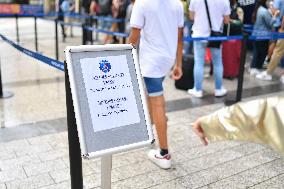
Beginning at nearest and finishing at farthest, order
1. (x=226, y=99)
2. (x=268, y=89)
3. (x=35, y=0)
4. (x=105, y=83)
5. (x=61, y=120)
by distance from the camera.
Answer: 1. (x=105, y=83)
2. (x=61, y=120)
3. (x=226, y=99)
4. (x=268, y=89)
5. (x=35, y=0)

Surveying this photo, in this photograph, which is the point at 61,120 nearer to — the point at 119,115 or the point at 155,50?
the point at 155,50

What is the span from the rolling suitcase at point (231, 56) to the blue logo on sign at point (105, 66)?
17.1 feet

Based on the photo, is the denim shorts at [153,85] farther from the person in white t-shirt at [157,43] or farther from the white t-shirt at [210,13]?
the white t-shirt at [210,13]

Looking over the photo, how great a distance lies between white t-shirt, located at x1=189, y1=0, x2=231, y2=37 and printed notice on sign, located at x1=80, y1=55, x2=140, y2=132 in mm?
3439

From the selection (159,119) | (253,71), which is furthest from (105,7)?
(159,119)

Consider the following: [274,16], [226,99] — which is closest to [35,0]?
[274,16]

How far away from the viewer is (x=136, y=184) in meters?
3.33

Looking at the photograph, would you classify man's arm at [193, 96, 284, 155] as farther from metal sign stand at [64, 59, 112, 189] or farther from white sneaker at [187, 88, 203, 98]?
white sneaker at [187, 88, 203, 98]

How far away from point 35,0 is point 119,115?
70.0 feet

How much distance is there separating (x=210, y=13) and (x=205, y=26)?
0.21 metres

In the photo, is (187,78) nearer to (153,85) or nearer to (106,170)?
(153,85)

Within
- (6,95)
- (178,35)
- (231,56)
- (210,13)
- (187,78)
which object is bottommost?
(6,95)

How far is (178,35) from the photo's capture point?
12.6 ft

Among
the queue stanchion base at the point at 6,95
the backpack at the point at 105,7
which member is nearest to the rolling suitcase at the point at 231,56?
the queue stanchion base at the point at 6,95
